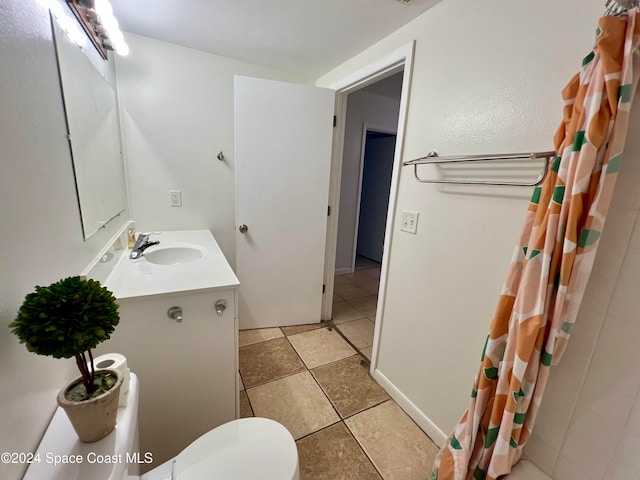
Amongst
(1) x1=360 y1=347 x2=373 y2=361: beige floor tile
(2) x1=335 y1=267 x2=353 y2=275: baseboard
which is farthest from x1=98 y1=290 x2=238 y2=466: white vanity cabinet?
(2) x1=335 y1=267 x2=353 y2=275: baseboard

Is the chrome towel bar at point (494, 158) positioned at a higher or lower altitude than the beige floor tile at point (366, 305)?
higher

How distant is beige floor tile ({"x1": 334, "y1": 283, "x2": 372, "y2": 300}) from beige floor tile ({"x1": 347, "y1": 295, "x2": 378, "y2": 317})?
8 centimetres

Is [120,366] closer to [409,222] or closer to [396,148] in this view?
[409,222]

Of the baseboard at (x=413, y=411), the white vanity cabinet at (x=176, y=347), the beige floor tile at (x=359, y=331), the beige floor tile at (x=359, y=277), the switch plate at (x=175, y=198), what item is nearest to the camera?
the white vanity cabinet at (x=176, y=347)

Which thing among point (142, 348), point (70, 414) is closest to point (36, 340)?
point (70, 414)

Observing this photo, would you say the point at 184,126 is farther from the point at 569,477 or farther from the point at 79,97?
the point at 569,477

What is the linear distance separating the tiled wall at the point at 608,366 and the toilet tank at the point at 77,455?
4.16 ft

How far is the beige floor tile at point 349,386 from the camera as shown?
1.56 metres

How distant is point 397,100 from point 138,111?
287cm

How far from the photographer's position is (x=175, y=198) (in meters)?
2.06

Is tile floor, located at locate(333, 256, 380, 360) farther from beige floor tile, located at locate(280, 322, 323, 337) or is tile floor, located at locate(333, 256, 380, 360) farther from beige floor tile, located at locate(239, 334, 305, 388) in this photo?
beige floor tile, located at locate(239, 334, 305, 388)

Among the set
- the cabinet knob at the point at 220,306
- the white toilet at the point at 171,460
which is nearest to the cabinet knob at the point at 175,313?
the cabinet knob at the point at 220,306

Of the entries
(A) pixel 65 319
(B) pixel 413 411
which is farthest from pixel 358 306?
(A) pixel 65 319

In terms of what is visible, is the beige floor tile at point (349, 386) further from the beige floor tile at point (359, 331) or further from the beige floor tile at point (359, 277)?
the beige floor tile at point (359, 277)
